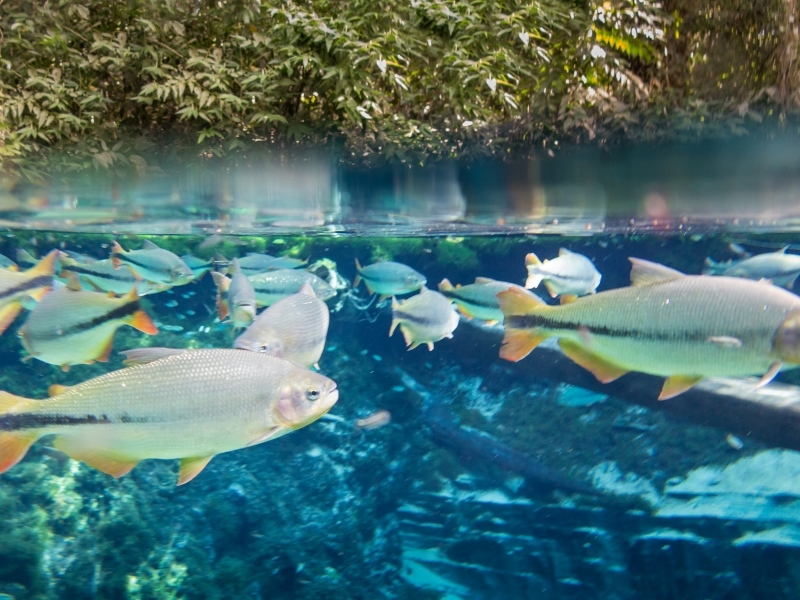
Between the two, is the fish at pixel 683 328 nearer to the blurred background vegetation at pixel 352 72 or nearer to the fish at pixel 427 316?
the blurred background vegetation at pixel 352 72

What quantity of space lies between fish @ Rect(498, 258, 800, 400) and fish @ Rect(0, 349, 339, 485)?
1.47 metres

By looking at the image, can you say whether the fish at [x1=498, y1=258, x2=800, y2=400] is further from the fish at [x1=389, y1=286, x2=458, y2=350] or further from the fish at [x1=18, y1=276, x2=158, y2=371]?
the fish at [x1=18, y1=276, x2=158, y2=371]

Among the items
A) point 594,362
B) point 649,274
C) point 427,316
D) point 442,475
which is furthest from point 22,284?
point 442,475

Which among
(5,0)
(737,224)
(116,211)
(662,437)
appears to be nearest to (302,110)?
(5,0)


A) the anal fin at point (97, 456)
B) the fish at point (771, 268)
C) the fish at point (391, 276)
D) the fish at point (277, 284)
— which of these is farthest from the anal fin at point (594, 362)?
the fish at point (771, 268)

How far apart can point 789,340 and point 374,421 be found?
5.36m

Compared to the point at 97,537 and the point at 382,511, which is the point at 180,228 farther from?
the point at 382,511

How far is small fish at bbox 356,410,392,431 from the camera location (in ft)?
24.1

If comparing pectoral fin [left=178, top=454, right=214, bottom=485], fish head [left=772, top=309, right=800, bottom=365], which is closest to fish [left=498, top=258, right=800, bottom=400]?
fish head [left=772, top=309, right=800, bottom=365]

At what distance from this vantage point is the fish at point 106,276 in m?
5.61

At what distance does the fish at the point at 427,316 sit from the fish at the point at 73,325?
288 centimetres

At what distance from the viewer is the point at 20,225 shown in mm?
9562

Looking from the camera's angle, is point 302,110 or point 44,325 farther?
point 302,110

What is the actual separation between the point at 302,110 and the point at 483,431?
5041 millimetres
